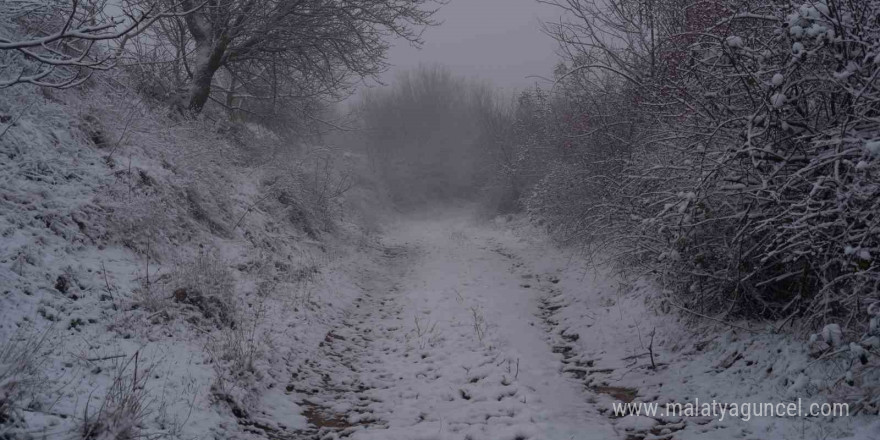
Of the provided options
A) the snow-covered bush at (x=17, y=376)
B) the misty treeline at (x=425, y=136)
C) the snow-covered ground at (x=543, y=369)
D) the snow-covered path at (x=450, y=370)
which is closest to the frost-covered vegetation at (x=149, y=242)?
the snow-covered bush at (x=17, y=376)

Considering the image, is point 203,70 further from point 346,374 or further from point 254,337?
point 346,374

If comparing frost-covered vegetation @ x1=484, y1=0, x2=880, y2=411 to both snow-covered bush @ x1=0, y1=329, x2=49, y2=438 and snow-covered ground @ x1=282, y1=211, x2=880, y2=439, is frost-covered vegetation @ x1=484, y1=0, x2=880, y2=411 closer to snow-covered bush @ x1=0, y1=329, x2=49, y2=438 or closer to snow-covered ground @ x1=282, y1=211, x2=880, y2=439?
snow-covered ground @ x1=282, y1=211, x2=880, y2=439

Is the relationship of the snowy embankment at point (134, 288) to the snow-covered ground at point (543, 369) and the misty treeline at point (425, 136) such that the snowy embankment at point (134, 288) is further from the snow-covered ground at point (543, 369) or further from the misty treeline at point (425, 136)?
the misty treeline at point (425, 136)

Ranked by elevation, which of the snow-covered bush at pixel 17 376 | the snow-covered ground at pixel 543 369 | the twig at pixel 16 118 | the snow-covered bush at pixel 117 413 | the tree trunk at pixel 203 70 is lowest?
the snow-covered ground at pixel 543 369

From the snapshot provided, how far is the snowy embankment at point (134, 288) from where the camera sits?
12.3 feet

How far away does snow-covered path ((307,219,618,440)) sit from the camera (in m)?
4.79

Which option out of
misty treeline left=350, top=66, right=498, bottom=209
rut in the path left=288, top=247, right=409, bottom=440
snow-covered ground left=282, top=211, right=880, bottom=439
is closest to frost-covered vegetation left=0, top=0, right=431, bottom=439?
rut in the path left=288, top=247, right=409, bottom=440

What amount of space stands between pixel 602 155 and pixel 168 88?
36.1 feet

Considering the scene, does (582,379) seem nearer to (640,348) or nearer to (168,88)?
(640,348)

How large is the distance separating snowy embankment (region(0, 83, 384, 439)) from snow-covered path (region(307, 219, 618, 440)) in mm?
590

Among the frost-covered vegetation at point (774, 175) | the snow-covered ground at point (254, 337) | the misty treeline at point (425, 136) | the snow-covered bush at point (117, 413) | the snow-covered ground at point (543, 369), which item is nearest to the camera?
the snow-covered bush at point (117, 413)

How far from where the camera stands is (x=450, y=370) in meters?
6.26

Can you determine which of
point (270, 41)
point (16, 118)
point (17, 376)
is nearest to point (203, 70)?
point (270, 41)

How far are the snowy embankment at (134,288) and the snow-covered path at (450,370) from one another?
1.94ft
